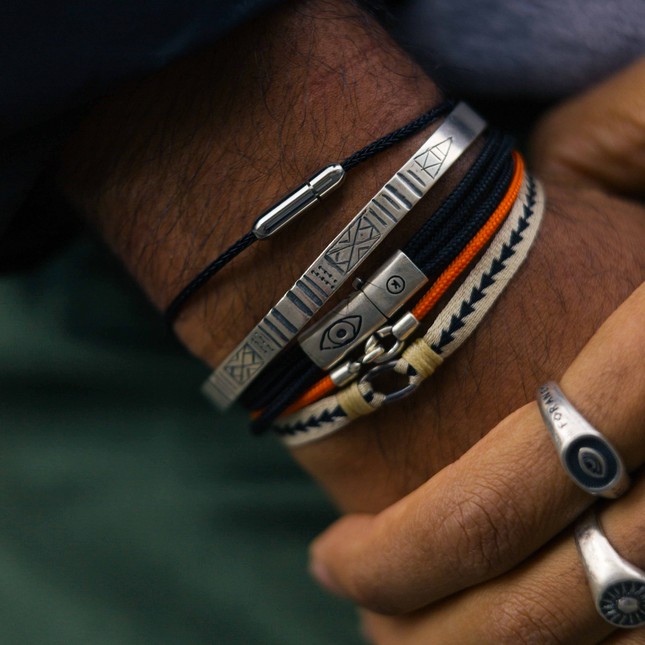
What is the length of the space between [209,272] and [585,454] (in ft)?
1.48

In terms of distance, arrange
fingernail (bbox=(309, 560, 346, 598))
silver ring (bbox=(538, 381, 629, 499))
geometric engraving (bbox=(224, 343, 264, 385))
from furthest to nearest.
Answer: fingernail (bbox=(309, 560, 346, 598)) → geometric engraving (bbox=(224, 343, 264, 385)) → silver ring (bbox=(538, 381, 629, 499))

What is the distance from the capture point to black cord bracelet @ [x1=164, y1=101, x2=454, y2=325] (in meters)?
0.60

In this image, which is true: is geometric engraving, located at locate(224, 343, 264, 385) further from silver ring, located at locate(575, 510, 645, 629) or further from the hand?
silver ring, located at locate(575, 510, 645, 629)

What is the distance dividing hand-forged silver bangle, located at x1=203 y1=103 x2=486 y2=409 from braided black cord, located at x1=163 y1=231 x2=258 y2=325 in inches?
3.1

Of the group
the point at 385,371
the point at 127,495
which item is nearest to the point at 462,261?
the point at 385,371

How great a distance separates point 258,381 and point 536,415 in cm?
33

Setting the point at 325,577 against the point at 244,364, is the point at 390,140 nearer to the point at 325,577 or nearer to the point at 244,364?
the point at 244,364

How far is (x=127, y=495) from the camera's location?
3.02 ft

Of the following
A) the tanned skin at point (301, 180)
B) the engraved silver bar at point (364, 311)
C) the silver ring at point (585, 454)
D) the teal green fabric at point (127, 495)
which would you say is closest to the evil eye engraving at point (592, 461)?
the silver ring at point (585, 454)

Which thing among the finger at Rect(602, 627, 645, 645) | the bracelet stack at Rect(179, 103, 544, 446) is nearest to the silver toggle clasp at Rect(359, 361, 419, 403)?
the bracelet stack at Rect(179, 103, 544, 446)

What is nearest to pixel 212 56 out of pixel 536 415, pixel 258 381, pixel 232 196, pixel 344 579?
pixel 232 196

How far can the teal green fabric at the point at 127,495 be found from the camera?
84 centimetres

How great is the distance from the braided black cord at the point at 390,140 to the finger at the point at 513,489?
0.99 ft

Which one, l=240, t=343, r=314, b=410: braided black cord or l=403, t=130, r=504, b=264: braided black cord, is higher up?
l=403, t=130, r=504, b=264: braided black cord
